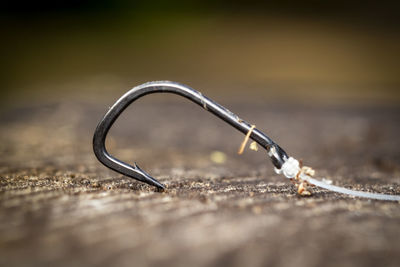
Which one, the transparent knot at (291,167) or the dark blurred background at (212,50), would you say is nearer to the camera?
the transparent knot at (291,167)

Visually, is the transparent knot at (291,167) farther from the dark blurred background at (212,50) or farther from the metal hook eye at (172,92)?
the dark blurred background at (212,50)

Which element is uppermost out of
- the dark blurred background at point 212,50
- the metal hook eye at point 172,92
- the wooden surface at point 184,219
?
the dark blurred background at point 212,50

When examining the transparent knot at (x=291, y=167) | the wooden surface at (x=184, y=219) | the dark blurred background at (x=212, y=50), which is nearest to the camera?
the wooden surface at (x=184, y=219)

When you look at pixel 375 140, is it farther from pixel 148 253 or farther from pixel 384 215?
pixel 148 253

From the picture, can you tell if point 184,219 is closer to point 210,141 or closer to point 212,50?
point 210,141

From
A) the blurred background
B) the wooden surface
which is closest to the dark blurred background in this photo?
the blurred background

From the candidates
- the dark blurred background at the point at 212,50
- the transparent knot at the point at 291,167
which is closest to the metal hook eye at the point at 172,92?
the transparent knot at the point at 291,167

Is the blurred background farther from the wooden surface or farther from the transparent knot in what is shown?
the transparent knot
